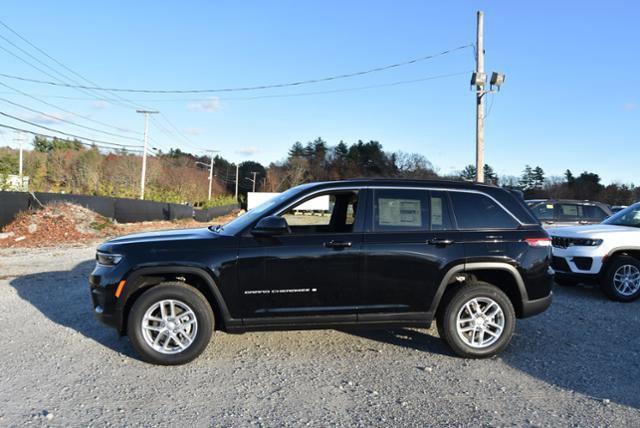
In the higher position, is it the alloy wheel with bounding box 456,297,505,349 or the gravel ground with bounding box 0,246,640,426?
the alloy wheel with bounding box 456,297,505,349

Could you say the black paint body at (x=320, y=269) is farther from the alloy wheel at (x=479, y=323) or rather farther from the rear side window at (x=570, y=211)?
the rear side window at (x=570, y=211)

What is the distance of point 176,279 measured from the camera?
4.76 meters

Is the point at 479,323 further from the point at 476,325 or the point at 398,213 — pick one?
the point at 398,213

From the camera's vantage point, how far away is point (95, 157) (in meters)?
66.0

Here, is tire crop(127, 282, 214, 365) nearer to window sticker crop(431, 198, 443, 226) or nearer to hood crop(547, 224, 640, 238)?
window sticker crop(431, 198, 443, 226)

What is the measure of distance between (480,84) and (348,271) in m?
12.9

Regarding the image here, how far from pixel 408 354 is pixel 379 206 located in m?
1.59

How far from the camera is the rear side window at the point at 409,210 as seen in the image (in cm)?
484

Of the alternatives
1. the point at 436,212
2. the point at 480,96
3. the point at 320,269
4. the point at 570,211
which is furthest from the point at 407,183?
the point at 480,96

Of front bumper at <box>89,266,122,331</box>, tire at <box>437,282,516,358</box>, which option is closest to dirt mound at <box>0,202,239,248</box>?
front bumper at <box>89,266,122,331</box>

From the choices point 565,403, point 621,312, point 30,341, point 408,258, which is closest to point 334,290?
point 408,258

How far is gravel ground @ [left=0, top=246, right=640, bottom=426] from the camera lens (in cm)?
352

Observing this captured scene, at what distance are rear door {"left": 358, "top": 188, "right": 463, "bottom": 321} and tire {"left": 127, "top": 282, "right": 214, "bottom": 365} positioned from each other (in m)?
1.58


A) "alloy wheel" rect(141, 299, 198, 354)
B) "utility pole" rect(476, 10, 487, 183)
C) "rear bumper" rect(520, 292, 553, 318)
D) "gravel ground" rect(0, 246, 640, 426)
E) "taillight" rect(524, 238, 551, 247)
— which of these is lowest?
"gravel ground" rect(0, 246, 640, 426)
